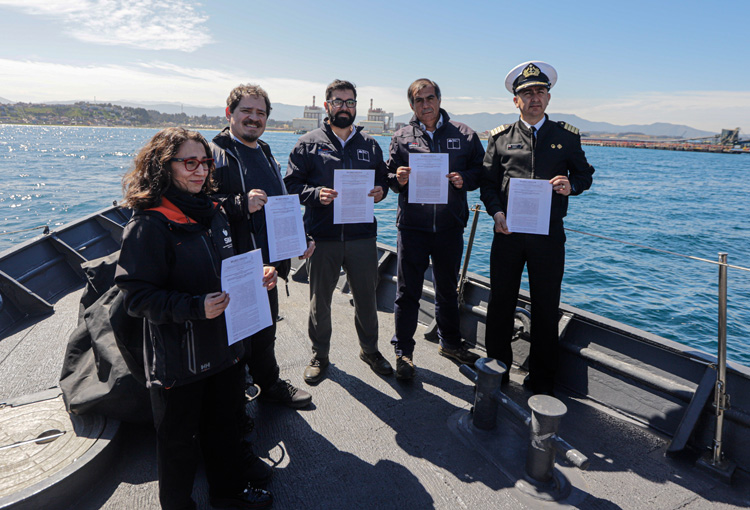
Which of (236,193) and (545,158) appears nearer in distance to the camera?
(236,193)

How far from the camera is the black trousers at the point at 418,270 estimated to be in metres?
3.46

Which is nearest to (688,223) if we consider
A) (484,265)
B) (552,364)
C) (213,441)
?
(484,265)

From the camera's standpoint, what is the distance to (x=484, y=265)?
1312 cm

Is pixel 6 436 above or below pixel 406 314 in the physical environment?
below

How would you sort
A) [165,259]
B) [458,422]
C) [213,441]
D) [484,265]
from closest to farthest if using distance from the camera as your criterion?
[165,259], [213,441], [458,422], [484,265]

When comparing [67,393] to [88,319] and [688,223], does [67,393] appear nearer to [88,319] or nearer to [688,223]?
[88,319]

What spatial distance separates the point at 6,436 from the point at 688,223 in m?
25.4

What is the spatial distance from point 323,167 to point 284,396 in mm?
1708

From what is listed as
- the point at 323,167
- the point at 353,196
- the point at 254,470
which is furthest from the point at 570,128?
the point at 254,470

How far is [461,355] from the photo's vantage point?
146 inches

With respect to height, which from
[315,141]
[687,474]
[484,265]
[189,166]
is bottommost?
[484,265]

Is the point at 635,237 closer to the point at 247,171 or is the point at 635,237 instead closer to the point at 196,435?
the point at 247,171

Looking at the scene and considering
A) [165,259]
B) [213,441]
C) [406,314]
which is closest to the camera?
[165,259]

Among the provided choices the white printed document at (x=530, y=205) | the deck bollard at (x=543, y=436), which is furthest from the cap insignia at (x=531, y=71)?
the deck bollard at (x=543, y=436)
